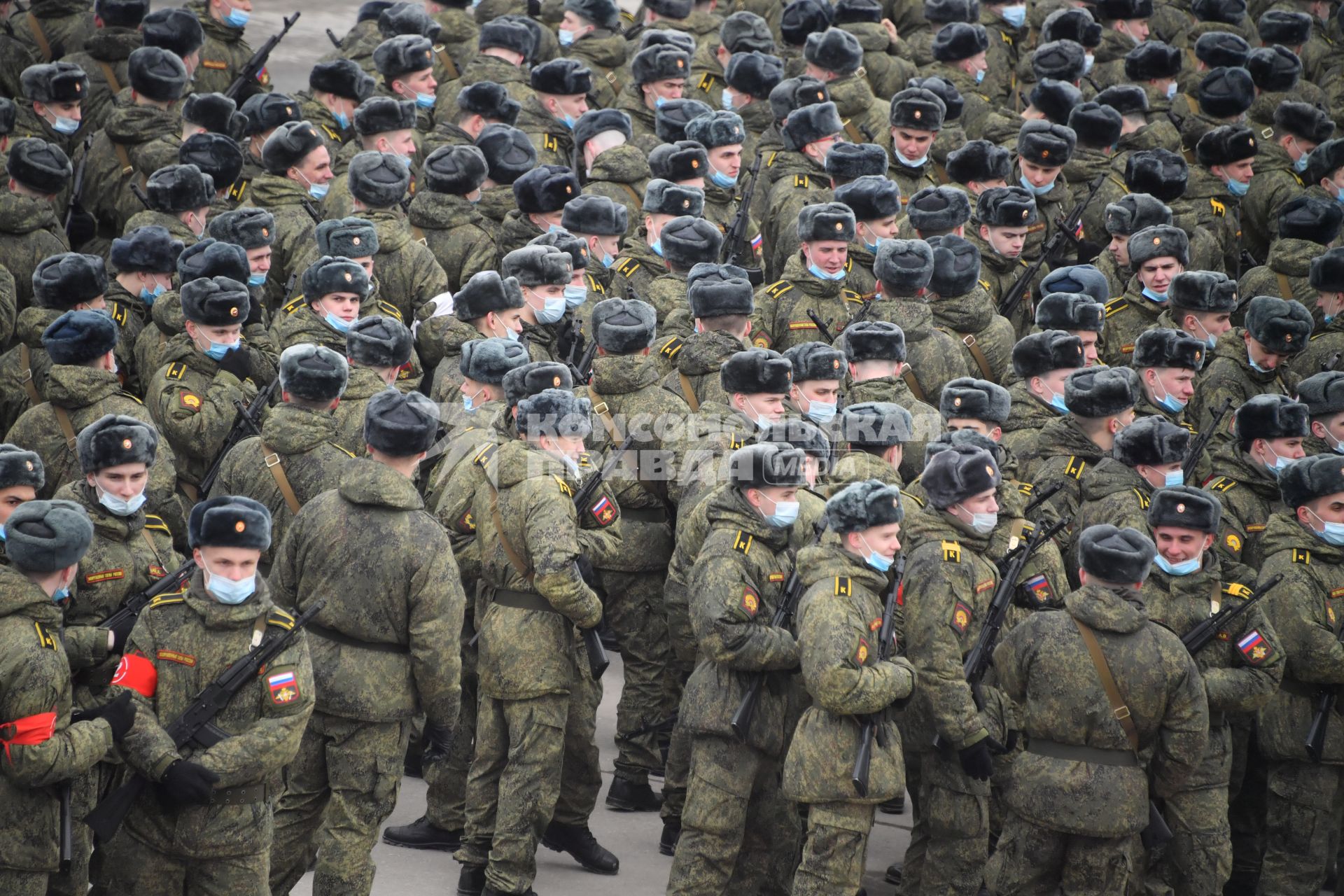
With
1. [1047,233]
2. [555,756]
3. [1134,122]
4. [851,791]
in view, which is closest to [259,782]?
[555,756]

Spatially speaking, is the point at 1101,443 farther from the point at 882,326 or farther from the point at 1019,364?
the point at 882,326

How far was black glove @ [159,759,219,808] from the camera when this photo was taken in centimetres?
582

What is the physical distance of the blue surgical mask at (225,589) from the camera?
6.00 meters

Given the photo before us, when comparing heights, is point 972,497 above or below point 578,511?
above

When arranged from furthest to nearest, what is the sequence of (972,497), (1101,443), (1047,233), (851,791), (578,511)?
(1047,233), (1101,443), (578,511), (972,497), (851,791)

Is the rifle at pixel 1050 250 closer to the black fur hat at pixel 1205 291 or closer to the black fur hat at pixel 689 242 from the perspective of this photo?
the black fur hat at pixel 1205 291

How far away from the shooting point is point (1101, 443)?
866cm

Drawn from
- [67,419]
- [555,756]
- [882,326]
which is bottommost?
[555,756]

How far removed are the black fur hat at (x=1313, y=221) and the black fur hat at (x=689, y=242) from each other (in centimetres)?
430

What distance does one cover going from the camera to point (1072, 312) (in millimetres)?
9617

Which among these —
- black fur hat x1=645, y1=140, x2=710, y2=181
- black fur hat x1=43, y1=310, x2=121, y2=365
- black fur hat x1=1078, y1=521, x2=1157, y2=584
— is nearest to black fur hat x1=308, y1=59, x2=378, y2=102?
black fur hat x1=645, y1=140, x2=710, y2=181

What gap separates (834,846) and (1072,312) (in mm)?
4143

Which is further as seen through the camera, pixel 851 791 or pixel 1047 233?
pixel 1047 233

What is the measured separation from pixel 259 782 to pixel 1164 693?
3653 mm
